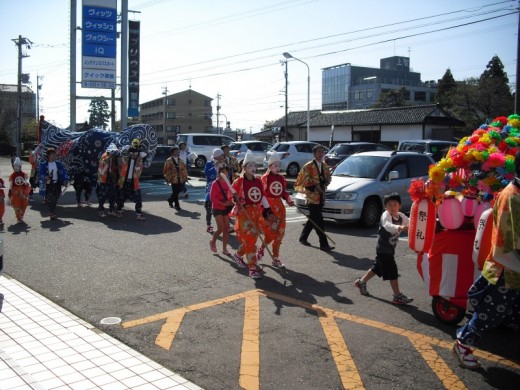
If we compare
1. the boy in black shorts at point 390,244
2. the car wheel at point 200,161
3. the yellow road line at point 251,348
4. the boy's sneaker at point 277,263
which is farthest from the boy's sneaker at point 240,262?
the car wheel at point 200,161

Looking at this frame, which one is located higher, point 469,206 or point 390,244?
point 469,206

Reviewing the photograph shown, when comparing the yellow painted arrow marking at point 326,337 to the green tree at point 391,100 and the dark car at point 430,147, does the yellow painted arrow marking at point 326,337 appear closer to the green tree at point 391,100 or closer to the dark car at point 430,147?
the dark car at point 430,147

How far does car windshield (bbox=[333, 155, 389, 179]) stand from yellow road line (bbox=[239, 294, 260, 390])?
6174mm

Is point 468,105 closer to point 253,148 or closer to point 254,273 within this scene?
point 253,148

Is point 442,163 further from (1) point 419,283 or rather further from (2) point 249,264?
(2) point 249,264

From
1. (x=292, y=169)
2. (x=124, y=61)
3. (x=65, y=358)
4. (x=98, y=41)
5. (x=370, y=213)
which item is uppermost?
(x=98, y=41)

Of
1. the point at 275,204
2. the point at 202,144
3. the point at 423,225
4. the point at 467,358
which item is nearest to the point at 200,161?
the point at 202,144

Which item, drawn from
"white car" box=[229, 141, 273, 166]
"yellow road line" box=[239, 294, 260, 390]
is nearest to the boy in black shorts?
"yellow road line" box=[239, 294, 260, 390]

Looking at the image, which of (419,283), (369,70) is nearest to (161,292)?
(419,283)

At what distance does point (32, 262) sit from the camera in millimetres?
7848

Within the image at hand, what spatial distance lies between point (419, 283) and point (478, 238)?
8.60ft

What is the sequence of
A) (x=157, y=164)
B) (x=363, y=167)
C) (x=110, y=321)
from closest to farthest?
1. (x=110, y=321)
2. (x=363, y=167)
3. (x=157, y=164)

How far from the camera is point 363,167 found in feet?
38.2

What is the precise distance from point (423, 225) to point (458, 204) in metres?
0.39
